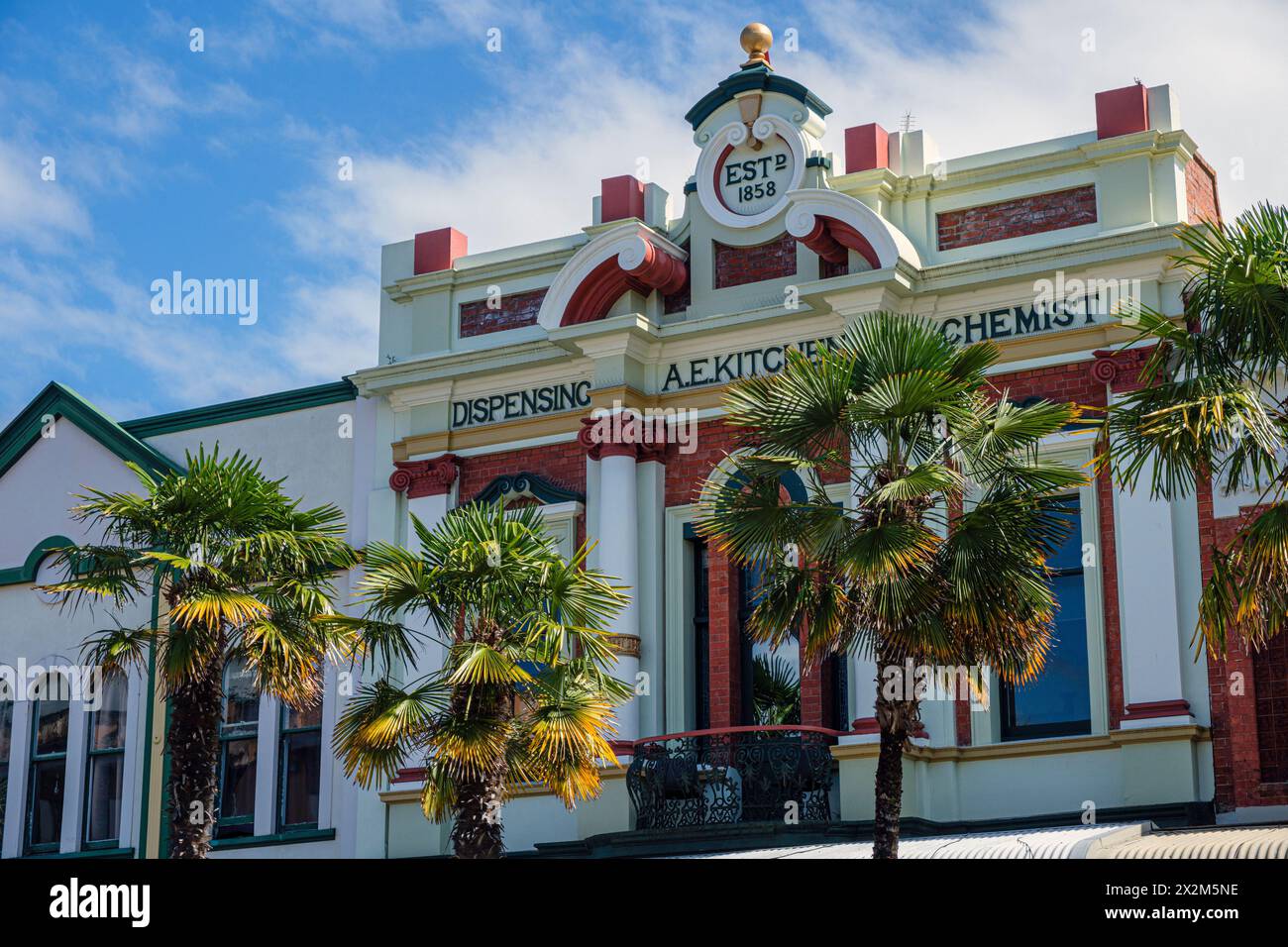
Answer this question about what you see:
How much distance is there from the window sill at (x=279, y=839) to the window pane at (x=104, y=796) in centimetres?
203

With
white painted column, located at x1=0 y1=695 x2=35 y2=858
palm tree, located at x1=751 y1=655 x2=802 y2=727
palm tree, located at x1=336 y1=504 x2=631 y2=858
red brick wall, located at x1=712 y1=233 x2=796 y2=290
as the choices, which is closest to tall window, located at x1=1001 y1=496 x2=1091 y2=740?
palm tree, located at x1=751 y1=655 x2=802 y2=727

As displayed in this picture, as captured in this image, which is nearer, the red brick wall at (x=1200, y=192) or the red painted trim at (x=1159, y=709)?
the red painted trim at (x=1159, y=709)

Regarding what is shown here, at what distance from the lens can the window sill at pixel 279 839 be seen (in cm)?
2462

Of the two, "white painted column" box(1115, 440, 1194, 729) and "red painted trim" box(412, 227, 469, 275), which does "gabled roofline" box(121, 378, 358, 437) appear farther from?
"white painted column" box(1115, 440, 1194, 729)

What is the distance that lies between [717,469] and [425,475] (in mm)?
6786

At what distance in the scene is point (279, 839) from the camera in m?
24.8

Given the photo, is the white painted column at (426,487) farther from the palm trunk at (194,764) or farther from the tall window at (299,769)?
the palm trunk at (194,764)

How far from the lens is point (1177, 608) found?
2052 cm

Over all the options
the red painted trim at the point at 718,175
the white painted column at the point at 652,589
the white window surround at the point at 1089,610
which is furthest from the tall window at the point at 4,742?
the white window surround at the point at 1089,610

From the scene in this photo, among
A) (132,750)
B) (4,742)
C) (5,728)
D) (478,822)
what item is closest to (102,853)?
(132,750)

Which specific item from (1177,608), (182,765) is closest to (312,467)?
(182,765)

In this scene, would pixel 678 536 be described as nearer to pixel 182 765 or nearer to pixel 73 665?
pixel 182 765

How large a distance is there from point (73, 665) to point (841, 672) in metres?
10.6

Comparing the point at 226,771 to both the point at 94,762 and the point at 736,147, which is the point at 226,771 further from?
the point at 736,147
